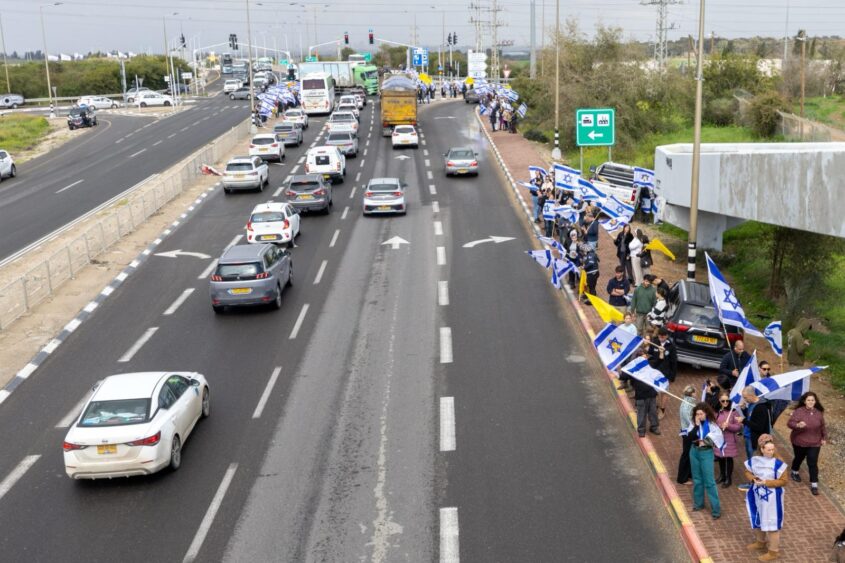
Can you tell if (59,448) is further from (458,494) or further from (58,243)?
(58,243)

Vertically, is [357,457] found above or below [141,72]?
below

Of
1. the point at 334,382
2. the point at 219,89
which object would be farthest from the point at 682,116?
the point at 219,89

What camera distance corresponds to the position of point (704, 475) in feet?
40.1

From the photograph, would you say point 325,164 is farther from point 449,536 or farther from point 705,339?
point 449,536

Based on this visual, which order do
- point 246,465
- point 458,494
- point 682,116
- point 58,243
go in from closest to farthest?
point 458,494, point 246,465, point 58,243, point 682,116

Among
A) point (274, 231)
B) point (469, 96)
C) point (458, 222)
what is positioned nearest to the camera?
point (274, 231)

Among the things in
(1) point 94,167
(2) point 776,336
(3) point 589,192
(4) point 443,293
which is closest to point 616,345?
(2) point 776,336

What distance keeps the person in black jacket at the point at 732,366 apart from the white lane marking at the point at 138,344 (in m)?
12.9

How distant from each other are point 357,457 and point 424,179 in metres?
31.2

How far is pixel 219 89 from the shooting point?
13400cm

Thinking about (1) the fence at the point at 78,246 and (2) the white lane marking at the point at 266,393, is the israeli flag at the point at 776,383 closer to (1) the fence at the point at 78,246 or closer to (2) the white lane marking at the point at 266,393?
(2) the white lane marking at the point at 266,393

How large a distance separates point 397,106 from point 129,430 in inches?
2009

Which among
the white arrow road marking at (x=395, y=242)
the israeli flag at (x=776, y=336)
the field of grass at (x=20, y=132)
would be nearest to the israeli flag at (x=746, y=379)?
the israeli flag at (x=776, y=336)

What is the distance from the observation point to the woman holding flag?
12.2 metres
